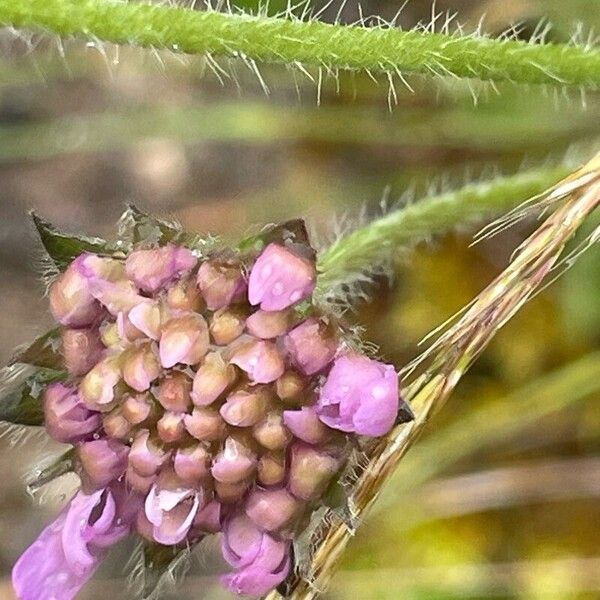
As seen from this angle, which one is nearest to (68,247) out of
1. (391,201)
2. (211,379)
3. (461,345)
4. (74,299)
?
(74,299)

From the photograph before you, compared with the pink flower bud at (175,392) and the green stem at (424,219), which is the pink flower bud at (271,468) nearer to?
the pink flower bud at (175,392)

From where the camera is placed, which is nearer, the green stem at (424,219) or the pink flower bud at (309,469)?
the pink flower bud at (309,469)

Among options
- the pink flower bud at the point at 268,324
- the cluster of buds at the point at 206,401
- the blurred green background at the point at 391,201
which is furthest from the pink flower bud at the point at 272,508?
the blurred green background at the point at 391,201

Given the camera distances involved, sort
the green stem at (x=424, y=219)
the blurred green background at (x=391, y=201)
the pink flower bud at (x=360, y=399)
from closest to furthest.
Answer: the pink flower bud at (x=360, y=399), the green stem at (x=424, y=219), the blurred green background at (x=391, y=201)

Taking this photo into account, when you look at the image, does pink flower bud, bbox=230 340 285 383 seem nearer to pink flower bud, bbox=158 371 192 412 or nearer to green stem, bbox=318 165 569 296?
pink flower bud, bbox=158 371 192 412

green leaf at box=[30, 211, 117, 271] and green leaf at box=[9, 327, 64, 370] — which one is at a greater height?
green leaf at box=[30, 211, 117, 271]

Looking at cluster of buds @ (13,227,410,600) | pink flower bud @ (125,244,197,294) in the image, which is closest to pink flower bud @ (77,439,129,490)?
cluster of buds @ (13,227,410,600)
